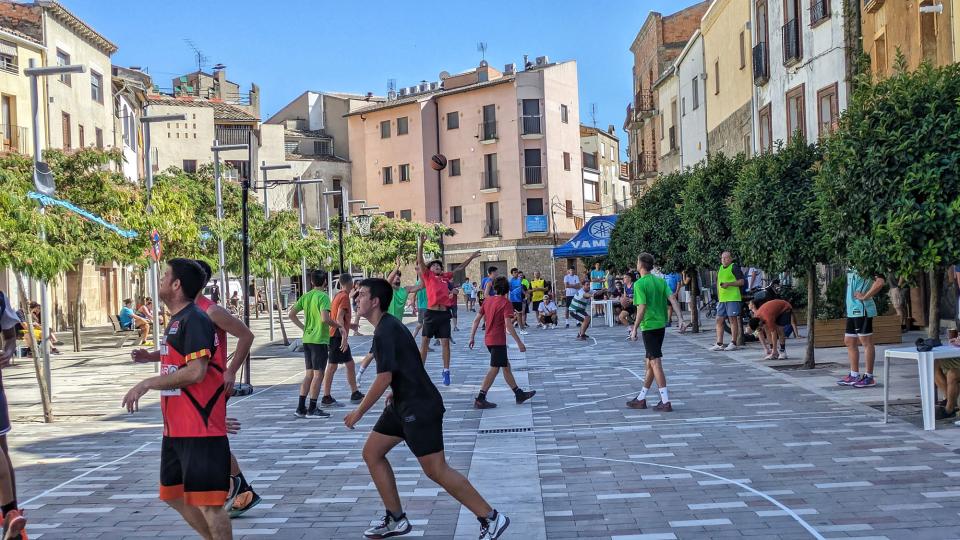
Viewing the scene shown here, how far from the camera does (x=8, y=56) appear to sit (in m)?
38.8

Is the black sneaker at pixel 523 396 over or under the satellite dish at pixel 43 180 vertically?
under

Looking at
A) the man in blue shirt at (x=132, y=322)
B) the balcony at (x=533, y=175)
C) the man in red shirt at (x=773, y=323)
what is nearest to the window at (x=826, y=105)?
the man in red shirt at (x=773, y=323)

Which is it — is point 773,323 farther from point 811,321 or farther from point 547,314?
point 547,314

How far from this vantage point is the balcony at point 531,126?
219ft

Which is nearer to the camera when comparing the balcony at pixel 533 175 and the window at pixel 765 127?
the window at pixel 765 127

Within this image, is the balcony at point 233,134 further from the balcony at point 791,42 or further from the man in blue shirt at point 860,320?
the man in blue shirt at point 860,320

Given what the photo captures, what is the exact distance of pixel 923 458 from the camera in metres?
8.70

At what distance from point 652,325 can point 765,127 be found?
19.4m

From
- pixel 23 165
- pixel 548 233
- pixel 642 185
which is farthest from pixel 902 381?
pixel 548 233

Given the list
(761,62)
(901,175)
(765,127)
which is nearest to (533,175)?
(765,127)

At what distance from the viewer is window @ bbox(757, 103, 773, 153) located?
29.6 m

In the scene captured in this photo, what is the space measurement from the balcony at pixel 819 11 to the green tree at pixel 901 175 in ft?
45.1

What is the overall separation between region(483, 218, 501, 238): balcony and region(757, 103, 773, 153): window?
124 ft

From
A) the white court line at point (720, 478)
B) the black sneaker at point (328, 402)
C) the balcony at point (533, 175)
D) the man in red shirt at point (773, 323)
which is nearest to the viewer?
the white court line at point (720, 478)
